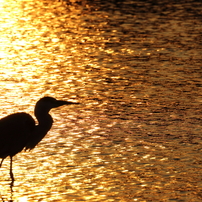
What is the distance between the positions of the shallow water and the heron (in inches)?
16.6

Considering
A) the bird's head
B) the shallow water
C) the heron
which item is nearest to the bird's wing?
the heron

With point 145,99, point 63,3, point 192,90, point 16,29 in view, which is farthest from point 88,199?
point 63,3

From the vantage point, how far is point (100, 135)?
44.7ft

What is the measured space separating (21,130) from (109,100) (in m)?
4.97

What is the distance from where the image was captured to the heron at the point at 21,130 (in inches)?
447

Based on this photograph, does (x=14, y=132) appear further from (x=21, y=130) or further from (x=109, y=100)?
(x=109, y=100)

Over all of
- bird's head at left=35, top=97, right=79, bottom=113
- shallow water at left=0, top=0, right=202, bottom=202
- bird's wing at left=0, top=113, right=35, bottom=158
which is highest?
bird's head at left=35, top=97, right=79, bottom=113

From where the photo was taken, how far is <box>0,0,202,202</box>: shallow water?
36.3 ft

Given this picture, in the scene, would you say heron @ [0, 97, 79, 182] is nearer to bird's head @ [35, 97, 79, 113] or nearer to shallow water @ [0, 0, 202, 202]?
bird's head @ [35, 97, 79, 113]

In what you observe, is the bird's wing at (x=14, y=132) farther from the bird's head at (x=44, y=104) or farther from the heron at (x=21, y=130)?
the bird's head at (x=44, y=104)

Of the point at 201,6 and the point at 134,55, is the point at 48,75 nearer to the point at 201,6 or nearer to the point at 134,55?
the point at 134,55

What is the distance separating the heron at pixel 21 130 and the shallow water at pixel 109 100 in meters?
0.42

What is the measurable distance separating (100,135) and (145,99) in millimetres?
2863

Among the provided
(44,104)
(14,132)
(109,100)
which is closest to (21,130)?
(14,132)
